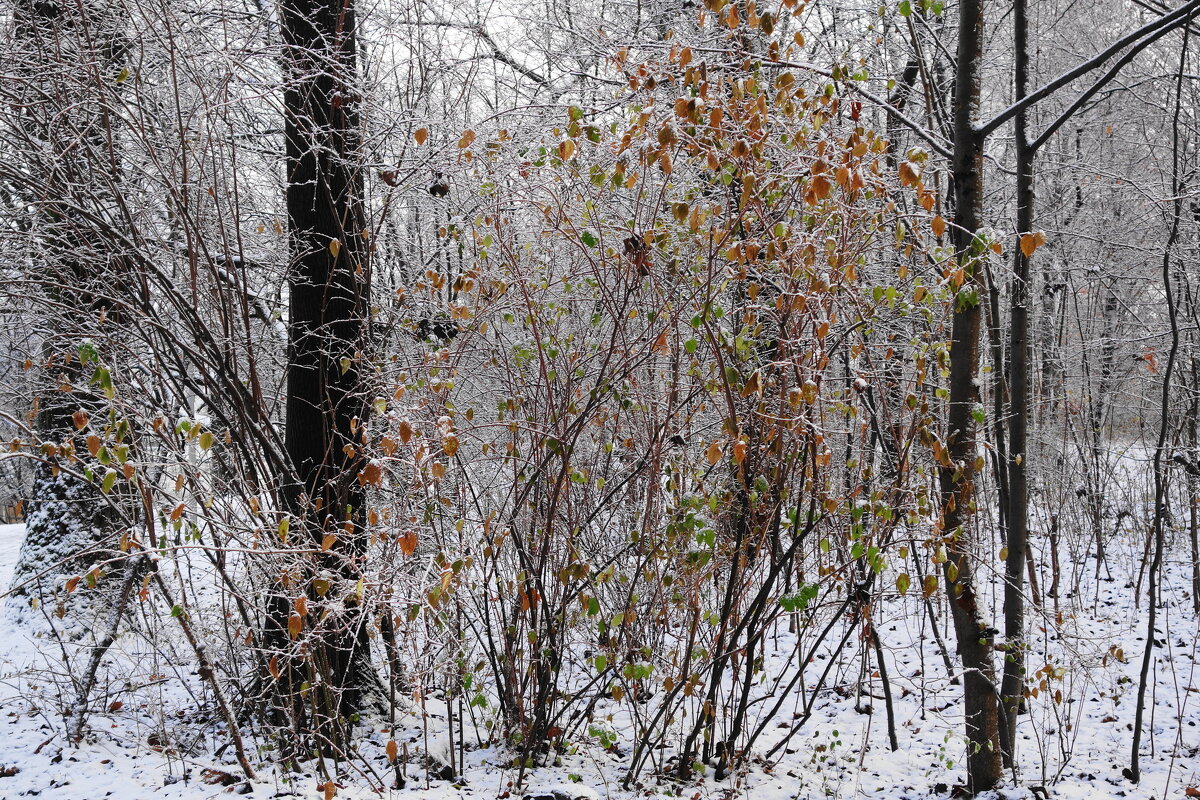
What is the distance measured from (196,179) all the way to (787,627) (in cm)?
497

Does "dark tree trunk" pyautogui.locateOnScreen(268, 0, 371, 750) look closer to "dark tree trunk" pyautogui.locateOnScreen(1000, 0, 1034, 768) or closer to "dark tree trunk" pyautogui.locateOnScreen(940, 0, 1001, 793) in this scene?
"dark tree trunk" pyautogui.locateOnScreen(940, 0, 1001, 793)

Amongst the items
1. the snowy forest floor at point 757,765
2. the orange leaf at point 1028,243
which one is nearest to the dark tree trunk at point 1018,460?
the snowy forest floor at point 757,765

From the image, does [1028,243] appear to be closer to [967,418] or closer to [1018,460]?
[967,418]

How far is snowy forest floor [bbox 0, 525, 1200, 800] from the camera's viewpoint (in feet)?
11.5

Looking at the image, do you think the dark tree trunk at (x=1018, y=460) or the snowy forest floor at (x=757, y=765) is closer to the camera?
the snowy forest floor at (x=757, y=765)

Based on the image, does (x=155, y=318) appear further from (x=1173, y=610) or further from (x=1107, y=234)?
(x=1107, y=234)

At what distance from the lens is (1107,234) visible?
26.0 feet

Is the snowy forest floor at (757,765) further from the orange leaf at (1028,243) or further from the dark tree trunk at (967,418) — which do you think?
the orange leaf at (1028,243)

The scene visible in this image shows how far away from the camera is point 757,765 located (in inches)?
155

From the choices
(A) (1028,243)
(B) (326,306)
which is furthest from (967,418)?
(B) (326,306)

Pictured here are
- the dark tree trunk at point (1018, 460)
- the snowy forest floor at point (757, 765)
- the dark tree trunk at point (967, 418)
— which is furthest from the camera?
the dark tree trunk at point (1018, 460)

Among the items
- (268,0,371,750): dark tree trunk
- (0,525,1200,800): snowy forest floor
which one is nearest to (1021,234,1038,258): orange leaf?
(0,525,1200,800): snowy forest floor

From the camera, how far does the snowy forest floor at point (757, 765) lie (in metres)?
3.52

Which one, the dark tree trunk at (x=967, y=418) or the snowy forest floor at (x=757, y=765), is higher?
the dark tree trunk at (x=967, y=418)
